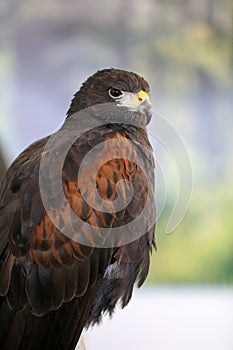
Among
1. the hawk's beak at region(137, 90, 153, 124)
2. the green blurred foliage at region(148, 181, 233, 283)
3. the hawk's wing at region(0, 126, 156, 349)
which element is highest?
the hawk's beak at region(137, 90, 153, 124)

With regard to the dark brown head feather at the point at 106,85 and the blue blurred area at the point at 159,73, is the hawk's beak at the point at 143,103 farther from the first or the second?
the blue blurred area at the point at 159,73

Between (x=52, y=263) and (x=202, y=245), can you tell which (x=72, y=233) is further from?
(x=202, y=245)

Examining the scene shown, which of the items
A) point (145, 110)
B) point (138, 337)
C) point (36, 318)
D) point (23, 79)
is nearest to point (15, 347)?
point (36, 318)

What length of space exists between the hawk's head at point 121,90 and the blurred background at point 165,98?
0.55 meters

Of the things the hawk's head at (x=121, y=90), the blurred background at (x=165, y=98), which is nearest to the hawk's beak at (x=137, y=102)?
the hawk's head at (x=121, y=90)

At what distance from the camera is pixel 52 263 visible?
0.77 metres

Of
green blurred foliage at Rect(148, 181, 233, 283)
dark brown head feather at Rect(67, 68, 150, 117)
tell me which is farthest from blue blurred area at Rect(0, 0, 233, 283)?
dark brown head feather at Rect(67, 68, 150, 117)

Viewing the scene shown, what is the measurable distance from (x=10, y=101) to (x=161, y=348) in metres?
0.67

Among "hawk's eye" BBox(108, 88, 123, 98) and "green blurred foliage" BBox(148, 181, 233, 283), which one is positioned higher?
"hawk's eye" BBox(108, 88, 123, 98)

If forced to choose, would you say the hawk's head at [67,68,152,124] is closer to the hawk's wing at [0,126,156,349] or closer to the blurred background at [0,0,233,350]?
the hawk's wing at [0,126,156,349]

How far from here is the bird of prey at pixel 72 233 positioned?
2.51 feet

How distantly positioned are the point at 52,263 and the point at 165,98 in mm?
719

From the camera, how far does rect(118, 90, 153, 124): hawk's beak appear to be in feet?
2.63

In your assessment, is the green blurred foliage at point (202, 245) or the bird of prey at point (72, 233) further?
the green blurred foliage at point (202, 245)
